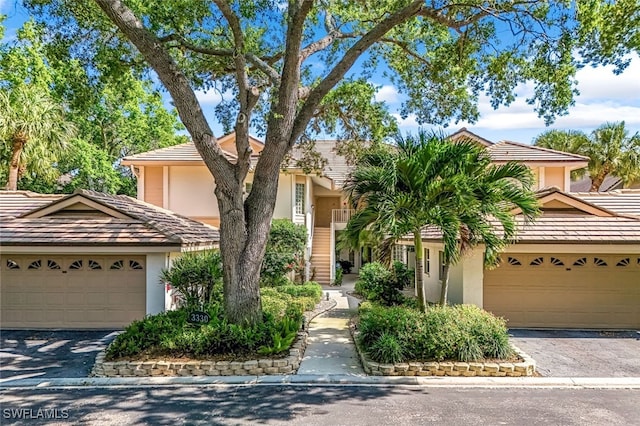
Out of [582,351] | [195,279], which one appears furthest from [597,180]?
[195,279]

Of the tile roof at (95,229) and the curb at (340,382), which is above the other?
the tile roof at (95,229)

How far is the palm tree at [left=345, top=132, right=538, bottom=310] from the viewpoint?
813 centimetres

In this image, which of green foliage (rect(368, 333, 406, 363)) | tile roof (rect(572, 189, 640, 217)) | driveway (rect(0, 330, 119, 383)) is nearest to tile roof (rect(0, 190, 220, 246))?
driveway (rect(0, 330, 119, 383))

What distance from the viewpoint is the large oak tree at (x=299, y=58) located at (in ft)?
27.7

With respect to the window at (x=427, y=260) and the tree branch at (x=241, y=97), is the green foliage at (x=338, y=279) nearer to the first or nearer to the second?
the window at (x=427, y=260)

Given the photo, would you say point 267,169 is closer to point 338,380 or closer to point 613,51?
point 338,380

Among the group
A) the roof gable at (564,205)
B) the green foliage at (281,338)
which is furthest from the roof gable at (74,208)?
the roof gable at (564,205)

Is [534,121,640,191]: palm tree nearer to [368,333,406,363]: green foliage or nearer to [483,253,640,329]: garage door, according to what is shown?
A: [483,253,640,329]: garage door

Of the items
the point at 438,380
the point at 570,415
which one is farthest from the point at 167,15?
the point at 570,415

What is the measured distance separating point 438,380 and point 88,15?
11.3 metres

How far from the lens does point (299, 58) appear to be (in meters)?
8.89

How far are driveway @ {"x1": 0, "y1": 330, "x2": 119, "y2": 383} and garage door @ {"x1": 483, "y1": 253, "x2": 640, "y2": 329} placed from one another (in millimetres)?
9964

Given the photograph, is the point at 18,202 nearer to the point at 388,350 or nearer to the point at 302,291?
the point at 302,291

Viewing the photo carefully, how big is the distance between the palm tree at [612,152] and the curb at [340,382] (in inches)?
756
